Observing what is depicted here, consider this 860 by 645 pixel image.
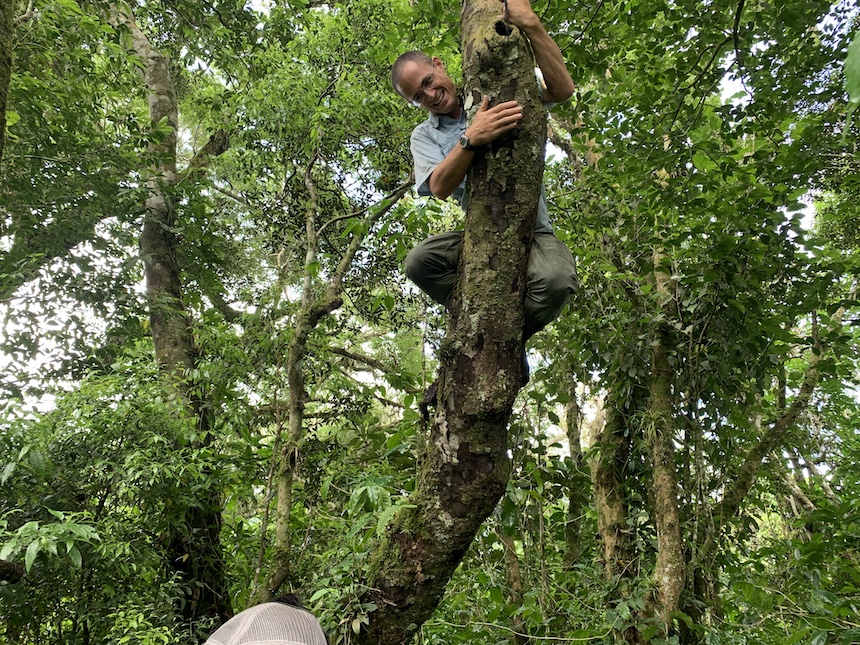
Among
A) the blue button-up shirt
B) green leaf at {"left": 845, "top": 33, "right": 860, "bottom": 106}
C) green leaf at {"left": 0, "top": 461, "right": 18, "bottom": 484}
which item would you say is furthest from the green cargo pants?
green leaf at {"left": 0, "top": 461, "right": 18, "bottom": 484}

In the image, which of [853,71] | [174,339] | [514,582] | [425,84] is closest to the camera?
[853,71]

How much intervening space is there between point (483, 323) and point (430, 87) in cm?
89

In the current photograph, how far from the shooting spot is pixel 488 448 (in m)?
1.74

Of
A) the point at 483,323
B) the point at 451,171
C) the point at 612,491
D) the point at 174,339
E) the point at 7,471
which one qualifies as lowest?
the point at 7,471

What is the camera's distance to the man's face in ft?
6.43

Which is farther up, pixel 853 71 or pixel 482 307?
pixel 482 307

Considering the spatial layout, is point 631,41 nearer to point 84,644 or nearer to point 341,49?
point 341,49

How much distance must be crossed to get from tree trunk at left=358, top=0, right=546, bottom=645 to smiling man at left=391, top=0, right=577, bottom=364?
0.18 ft

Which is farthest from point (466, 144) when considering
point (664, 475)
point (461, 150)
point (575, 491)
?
point (575, 491)

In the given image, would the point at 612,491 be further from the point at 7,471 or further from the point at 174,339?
the point at 174,339

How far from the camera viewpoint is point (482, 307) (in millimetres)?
1693

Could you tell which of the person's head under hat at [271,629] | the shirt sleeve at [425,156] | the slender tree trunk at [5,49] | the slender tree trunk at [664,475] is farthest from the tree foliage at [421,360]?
the slender tree trunk at [5,49]

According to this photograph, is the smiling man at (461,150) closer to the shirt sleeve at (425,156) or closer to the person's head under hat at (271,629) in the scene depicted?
the shirt sleeve at (425,156)

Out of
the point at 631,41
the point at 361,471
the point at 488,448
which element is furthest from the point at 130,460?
the point at 631,41
